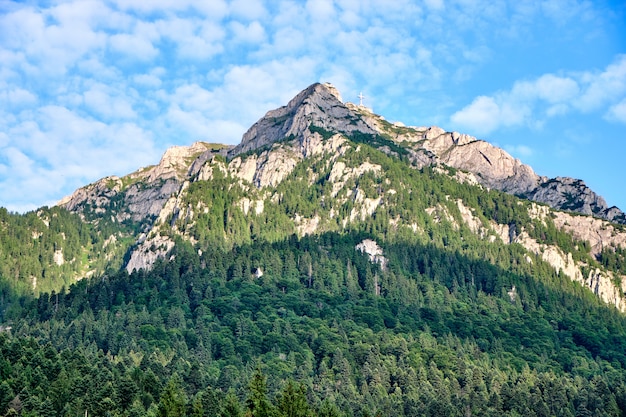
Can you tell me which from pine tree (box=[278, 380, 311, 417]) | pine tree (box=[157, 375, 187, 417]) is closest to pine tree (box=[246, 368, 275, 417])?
pine tree (box=[278, 380, 311, 417])

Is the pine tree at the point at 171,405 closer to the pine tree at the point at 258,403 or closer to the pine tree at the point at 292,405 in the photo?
the pine tree at the point at 258,403

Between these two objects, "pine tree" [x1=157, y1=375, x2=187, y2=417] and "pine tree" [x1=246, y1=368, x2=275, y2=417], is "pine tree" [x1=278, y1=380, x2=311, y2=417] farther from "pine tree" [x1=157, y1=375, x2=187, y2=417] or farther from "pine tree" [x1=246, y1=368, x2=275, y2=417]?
"pine tree" [x1=157, y1=375, x2=187, y2=417]

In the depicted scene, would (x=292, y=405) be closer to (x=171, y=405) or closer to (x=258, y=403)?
(x=258, y=403)

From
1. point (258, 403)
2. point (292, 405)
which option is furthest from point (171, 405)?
point (292, 405)

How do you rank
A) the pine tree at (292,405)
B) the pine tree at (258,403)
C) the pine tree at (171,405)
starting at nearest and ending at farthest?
the pine tree at (171,405) < the pine tree at (258,403) < the pine tree at (292,405)

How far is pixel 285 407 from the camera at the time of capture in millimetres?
124625

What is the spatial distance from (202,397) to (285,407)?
17.1 meters

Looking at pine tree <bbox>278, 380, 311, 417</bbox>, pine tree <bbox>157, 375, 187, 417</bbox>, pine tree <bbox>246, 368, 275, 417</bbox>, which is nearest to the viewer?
pine tree <bbox>157, 375, 187, 417</bbox>

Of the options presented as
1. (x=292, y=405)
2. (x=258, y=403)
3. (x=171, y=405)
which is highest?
(x=258, y=403)

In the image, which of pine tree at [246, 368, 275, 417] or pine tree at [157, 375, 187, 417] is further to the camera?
pine tree at [246, 368, 275, 417]

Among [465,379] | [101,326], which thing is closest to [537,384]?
[465,379]

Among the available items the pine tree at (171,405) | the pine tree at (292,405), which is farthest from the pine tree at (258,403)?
the pine tree at (171,405)

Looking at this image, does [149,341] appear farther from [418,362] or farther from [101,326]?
[418,362]

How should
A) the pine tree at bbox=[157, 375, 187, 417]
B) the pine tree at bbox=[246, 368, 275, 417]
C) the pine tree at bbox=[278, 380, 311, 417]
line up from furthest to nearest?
the pine tree at bbox=[278, 380, 311, 417] < the pine tree at bbox=[246, 368, 275, 417] < the pine tree at bbox=[157, 375, 187, 417]
